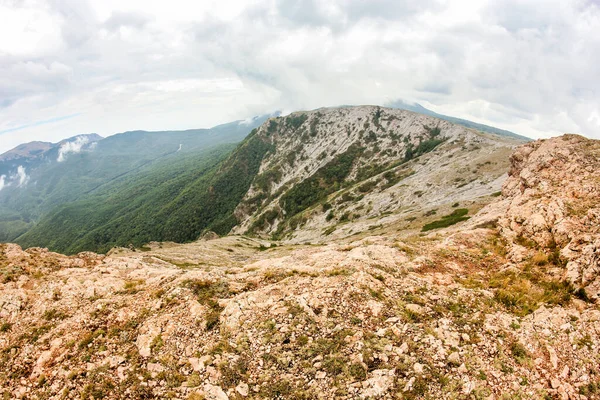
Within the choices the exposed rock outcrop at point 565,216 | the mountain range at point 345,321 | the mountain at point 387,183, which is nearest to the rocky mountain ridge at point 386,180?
the mountain at point 387,183

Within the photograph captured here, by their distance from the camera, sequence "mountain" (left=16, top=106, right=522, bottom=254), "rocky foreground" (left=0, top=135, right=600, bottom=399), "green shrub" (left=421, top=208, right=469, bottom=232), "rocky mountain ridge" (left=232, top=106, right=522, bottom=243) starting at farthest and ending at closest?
"rocky mountain ridge" (left=232, top=106, right=522, bottom=243)
"mountain" (left=16, top=106, right=522, bottom=254)
"green shrub" (left=421, top=208, right=469, bottom=232)
"rocky foreground" (left=0, top=135, right=600, bottom=399)

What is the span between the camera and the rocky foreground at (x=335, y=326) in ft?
34.8

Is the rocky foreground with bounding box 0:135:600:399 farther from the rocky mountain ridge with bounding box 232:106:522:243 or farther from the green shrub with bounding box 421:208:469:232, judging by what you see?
the rocky mountain ridge with bounding box 232:106:522:243

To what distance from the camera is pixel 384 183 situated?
12625cm

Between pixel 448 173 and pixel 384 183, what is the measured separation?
29.7 meters

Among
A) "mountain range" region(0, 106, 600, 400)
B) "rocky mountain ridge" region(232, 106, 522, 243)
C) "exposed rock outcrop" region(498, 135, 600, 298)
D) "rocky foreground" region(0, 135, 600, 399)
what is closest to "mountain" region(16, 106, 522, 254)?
"rocky mountain ridge" region(232, 106, 522, 243)

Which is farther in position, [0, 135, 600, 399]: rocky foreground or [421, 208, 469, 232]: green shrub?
[421, 208, 469, 232]: green shrub

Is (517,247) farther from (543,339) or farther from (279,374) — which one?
(279,374)

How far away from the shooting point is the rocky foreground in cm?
1060

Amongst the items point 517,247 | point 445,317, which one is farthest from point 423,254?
point 445,317

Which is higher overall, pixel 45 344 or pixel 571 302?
pixel 571 302

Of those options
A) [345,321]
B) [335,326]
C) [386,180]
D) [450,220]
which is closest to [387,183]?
[386,180]

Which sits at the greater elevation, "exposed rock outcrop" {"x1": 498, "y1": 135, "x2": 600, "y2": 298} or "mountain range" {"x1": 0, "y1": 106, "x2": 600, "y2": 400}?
"exposed rock outcrop" {"x1": 498, "y1": 135, "x2": 600, "y2": 298}

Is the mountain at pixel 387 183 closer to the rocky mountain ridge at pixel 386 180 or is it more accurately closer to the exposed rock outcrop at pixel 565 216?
the rocky mountain ridge at pixel 386 180
